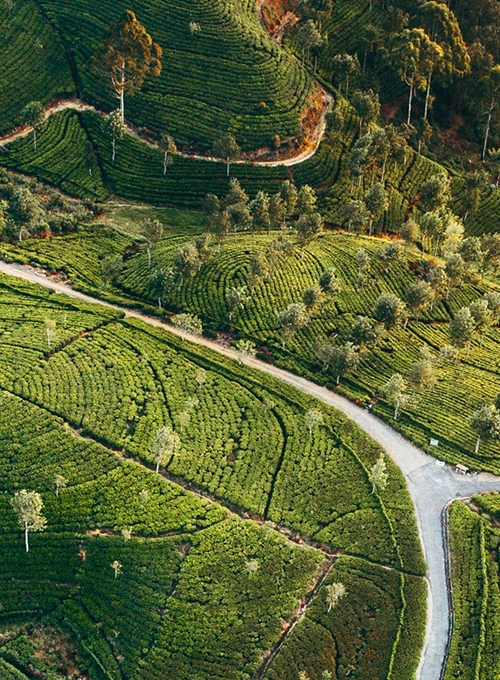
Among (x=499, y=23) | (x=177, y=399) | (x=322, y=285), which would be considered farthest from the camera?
(x=499, y=23)

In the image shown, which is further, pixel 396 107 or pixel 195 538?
pixel 396 107

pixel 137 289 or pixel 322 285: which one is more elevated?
pixel 322 285

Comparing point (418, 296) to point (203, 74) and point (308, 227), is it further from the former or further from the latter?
point (203, 74)

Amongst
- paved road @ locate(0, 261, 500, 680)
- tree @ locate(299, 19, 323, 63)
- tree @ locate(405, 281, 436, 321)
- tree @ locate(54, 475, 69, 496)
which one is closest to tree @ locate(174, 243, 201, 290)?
paved road @ locate(0, 261, 500, 680)

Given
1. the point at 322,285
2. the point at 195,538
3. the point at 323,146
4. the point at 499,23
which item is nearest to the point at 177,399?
the point at 195,538

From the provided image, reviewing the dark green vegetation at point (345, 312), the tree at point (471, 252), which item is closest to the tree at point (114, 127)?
the dark green vegetation at point (345, 312)

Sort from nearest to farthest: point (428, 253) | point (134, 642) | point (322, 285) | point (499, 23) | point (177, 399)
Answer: point (134, 642) < point (177, 399) < point (322, 285) < point (428, 253) < point (499, 23)

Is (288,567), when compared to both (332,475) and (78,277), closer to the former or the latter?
(332,475)
